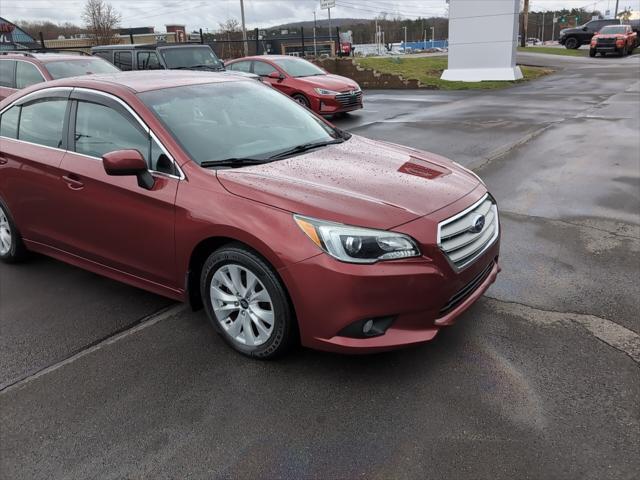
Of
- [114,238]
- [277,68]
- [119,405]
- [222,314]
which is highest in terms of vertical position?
[277,68]

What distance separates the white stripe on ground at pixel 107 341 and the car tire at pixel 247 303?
663mm

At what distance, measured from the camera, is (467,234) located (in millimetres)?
3240

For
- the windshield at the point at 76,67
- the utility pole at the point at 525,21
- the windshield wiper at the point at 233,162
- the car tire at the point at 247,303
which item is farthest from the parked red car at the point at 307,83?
the utility pole at the point at 525,21

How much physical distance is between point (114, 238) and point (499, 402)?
272cm

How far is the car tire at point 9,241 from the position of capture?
4910 millimetres

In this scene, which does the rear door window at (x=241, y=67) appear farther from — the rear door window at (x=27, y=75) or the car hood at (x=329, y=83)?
the rear door window at (x=27, y=75)

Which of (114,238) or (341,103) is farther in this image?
(341,103)

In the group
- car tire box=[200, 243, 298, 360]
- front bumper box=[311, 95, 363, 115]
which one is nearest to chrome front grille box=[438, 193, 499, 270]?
car tire box=[200, 243, 298, 360]

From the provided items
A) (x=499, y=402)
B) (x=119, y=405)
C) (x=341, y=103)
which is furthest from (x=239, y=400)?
(x=341, y=103)

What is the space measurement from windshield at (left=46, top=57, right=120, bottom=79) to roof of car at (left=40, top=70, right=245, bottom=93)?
6248 mm

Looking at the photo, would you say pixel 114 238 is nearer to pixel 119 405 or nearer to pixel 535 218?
pixel 119 405

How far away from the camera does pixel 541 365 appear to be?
10.6 ft

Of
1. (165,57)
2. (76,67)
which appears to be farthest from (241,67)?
(76,67)

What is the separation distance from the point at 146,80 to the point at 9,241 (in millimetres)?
2111
